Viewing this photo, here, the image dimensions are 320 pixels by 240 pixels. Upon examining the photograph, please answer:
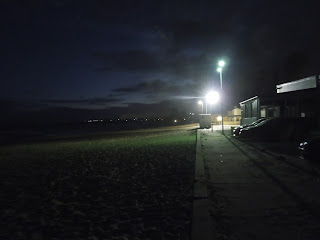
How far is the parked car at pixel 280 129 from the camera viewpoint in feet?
56.5

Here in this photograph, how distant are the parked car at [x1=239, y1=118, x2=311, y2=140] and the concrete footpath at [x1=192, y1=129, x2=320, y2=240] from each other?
1028 centimetres

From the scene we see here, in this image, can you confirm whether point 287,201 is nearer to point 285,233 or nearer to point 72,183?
point 285,233

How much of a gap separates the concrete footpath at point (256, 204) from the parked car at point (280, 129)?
1028 centimetres

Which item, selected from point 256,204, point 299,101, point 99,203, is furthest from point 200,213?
point 299,101

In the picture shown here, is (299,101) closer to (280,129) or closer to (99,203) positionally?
(280,129)

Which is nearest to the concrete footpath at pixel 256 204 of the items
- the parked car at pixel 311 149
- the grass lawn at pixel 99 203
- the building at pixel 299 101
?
the grass lawn at pixel 99 203

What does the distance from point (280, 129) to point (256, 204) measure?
14.5 metres

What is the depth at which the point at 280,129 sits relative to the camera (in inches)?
701

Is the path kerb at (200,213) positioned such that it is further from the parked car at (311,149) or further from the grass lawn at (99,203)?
the parked car at (311,149)

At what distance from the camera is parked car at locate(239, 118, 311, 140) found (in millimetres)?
17219

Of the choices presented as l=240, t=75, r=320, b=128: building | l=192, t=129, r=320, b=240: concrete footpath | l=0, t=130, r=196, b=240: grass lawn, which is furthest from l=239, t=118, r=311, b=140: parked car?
l=0, t=130, r=196, b=240: grass lawn

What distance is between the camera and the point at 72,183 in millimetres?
7152

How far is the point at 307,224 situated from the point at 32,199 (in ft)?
18.0

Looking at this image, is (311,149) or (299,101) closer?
(311,149)
